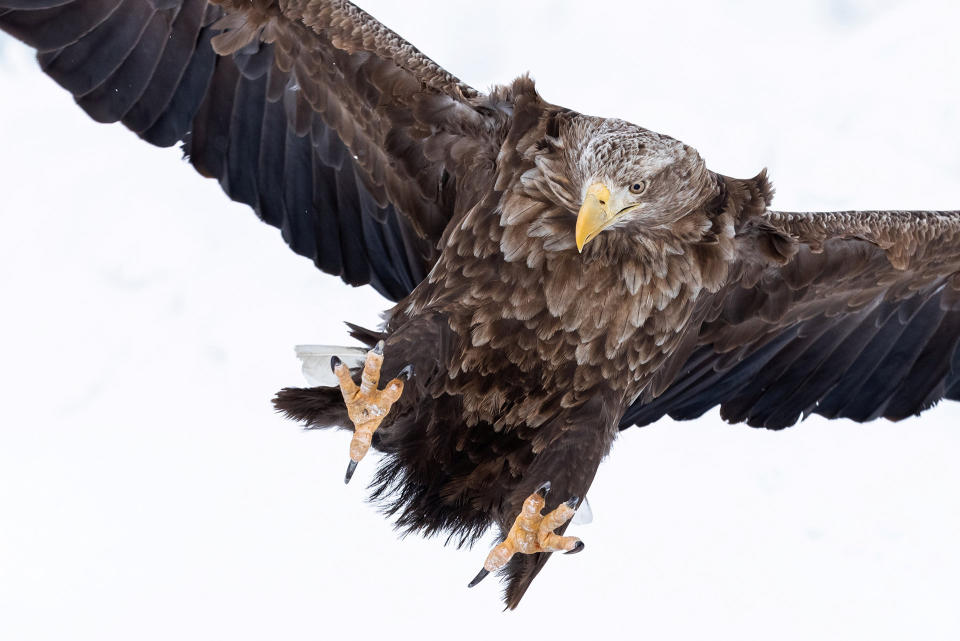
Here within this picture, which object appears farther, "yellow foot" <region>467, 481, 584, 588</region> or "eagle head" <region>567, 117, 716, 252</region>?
"yellow foot" <region>467, 481, 584, 588</region>

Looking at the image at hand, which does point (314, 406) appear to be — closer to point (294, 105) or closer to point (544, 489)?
point (544, 489)

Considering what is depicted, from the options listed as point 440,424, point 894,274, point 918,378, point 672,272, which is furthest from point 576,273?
point 918,378

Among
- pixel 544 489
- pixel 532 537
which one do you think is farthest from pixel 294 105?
pixel 532 537

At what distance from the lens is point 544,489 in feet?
18.5

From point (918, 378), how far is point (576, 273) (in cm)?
227

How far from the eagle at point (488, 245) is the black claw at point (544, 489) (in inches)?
0.8

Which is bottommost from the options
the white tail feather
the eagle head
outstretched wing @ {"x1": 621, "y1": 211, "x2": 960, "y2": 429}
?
the white tail feather

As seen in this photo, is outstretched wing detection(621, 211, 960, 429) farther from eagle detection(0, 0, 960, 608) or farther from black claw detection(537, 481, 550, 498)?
black claw detection(537, 481, 550, 498)

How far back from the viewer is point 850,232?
612 centimetres

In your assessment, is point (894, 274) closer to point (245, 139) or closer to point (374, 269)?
point (374, 269)

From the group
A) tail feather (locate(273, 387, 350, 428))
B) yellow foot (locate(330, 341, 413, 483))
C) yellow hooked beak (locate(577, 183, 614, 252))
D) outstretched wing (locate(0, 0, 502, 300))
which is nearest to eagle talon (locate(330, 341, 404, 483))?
yellow foot (locate(330, 341, 413, 483))

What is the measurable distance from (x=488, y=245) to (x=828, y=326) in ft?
6.72

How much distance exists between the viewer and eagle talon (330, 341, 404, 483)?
540 centimetres

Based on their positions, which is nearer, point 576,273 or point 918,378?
point 576,273
